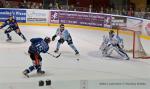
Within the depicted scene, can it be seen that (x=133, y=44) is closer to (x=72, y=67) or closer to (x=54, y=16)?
(x=72, y=67)

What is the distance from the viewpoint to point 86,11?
2044 cm

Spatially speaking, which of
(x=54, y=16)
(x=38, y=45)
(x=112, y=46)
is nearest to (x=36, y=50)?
(x=38, y=45)

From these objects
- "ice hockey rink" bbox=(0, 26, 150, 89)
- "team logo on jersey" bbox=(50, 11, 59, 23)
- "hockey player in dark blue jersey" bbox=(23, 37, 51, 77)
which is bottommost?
"ice hockey rink" bbox=(0, 26, 150, 89)

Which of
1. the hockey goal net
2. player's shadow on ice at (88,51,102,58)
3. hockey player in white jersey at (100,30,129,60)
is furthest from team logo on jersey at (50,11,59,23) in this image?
hockey player in white jersey at (100,30,129,60)

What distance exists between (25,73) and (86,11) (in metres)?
10.4

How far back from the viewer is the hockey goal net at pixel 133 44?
14.3 metres

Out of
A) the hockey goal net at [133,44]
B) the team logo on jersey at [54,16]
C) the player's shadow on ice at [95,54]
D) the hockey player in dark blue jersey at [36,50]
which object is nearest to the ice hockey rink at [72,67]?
the player's shadow on ice at [95,54]

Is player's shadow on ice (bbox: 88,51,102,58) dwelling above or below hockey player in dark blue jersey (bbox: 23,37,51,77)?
below

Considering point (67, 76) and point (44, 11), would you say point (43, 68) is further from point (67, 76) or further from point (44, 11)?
point (44, 11)

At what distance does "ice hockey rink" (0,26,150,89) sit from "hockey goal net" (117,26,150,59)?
62cm

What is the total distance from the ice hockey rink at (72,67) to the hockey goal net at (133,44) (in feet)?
2.02

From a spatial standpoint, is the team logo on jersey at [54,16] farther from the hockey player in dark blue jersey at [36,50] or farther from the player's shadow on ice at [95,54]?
the hockey player in dark blue jersey at [36,50]

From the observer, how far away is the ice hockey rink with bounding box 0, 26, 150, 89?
8125 mm

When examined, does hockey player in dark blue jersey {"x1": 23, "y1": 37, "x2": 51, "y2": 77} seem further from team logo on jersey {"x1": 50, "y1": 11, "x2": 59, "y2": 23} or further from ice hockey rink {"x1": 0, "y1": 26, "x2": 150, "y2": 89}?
team logo on jersey {"x1": 50, "y1": 11, "x2": 59, "y2": 23}
